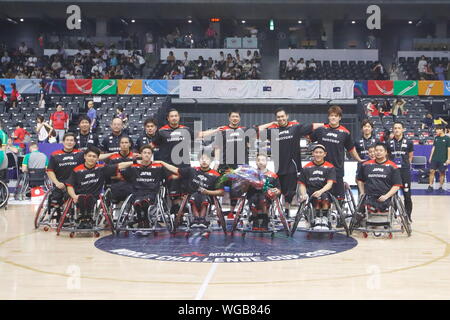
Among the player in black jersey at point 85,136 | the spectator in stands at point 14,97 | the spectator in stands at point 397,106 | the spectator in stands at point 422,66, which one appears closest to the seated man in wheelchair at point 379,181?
the player in black jersey at point 85,136

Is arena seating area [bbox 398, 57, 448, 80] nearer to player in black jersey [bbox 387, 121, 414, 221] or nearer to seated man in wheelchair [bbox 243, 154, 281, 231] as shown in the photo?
player in black jersey [bbox 387, 121, 414, 221]

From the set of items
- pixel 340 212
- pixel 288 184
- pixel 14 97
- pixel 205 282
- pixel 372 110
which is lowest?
pixel 205 282

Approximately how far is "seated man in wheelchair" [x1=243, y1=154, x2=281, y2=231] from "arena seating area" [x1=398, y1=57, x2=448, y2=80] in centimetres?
1817

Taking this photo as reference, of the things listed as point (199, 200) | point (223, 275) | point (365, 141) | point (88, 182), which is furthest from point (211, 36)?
point (223, 275)

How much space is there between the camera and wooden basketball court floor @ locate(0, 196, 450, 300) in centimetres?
529

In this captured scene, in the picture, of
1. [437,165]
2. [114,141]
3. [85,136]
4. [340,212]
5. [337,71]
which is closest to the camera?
[340,212]

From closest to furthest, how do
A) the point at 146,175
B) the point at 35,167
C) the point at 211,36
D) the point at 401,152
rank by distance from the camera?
the point at 146,175 → the point at 401,152 → the point at 35,167 → the point at 211,36

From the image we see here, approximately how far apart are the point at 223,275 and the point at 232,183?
7.92 feet

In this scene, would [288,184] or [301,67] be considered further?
[301,67]

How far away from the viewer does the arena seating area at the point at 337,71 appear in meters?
24.5

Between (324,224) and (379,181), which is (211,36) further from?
(324,224)

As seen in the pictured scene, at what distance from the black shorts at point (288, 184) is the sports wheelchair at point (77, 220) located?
8.13ft

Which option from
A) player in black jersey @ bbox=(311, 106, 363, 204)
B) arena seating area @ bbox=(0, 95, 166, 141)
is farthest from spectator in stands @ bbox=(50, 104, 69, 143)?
player in black jersey @ bbox=(311, 106, 363, 204)

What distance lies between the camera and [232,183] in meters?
8.31
